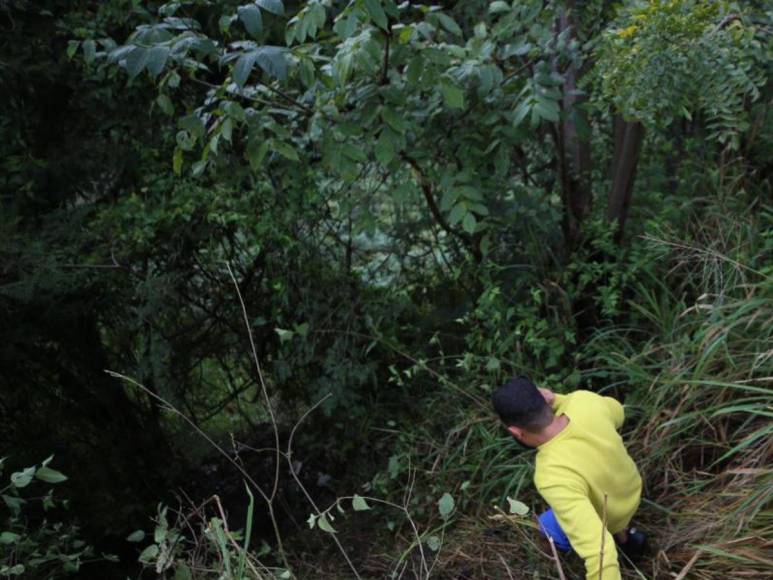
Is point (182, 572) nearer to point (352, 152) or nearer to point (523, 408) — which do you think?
point (523, 408)

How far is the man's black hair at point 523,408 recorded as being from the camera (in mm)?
2666

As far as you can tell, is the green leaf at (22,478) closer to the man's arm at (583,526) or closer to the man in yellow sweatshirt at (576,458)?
the man in yellow sweatshirt at (576,458)

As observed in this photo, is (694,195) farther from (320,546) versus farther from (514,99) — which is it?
(320,546)

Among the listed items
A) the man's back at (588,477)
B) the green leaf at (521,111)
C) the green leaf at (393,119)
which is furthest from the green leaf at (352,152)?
the man's back at (588,477)

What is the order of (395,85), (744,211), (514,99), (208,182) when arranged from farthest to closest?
(208,182), (744,211), (514,99), (395,85)

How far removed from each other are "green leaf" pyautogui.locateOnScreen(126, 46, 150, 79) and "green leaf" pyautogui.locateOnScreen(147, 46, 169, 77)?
2 cm

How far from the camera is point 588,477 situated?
2.62 metres

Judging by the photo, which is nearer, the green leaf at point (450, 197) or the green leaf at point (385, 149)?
the green leaf at point (385, 149)

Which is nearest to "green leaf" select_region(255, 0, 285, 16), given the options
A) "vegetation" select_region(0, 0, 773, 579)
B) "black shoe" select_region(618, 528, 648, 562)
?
"vegetation" select_region(0, 0, 773, 579)

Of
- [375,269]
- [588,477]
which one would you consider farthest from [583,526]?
[375,269]

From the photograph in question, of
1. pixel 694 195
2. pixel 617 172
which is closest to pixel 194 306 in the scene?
pixel 617 172

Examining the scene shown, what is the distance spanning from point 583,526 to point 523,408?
Answer: 0.44 meters

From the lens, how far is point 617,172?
13.8 feet

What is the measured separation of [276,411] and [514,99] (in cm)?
250
